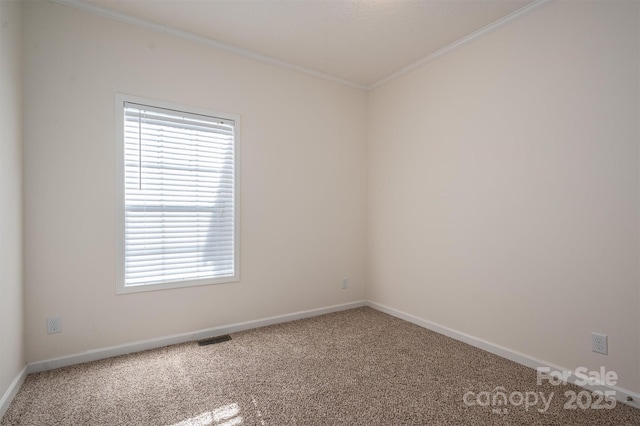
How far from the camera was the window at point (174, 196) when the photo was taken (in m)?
2.83

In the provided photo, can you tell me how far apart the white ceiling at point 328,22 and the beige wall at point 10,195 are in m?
0.63

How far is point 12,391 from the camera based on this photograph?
7.00ft

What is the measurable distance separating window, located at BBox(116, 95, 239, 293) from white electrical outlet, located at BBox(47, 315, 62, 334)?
445 mm

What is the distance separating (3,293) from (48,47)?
1.78m

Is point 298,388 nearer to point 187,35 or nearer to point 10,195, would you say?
point 10,195

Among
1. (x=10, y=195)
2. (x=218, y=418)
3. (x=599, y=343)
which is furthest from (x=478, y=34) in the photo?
(x=10, y=195)

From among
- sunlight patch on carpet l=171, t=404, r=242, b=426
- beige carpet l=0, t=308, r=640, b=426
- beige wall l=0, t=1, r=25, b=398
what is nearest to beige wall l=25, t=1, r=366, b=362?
beige wall l=0, t=1, r=25, b=398

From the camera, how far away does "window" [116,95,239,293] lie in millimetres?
2828

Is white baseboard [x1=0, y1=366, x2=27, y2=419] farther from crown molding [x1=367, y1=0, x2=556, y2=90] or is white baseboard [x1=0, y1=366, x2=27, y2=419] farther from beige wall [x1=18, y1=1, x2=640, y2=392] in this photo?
crown molding [x1=367, y1=0, x2=556, y2=90]

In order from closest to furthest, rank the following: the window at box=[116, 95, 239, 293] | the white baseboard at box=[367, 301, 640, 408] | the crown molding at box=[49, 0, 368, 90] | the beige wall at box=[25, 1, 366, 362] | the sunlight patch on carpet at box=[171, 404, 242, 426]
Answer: the sunlight patch on carpet at box=[171, 404, 242, 426]
the white baseboard at box=[367, 301, 640, 408]
the beige wall at box=[25, 1, 366, 362]
the crown molding at box=[49, 0, 368, 90]
the window at box=[116, 95, 239, 293]

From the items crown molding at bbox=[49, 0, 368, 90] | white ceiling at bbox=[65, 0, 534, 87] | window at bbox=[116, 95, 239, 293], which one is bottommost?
window at bbox=[116, 95, 239, 293]

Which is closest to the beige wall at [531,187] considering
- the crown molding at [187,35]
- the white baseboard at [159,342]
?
the crown molding at [187,35]

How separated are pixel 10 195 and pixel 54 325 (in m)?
1.03

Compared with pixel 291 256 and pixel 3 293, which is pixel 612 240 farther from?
pixel 3 293
